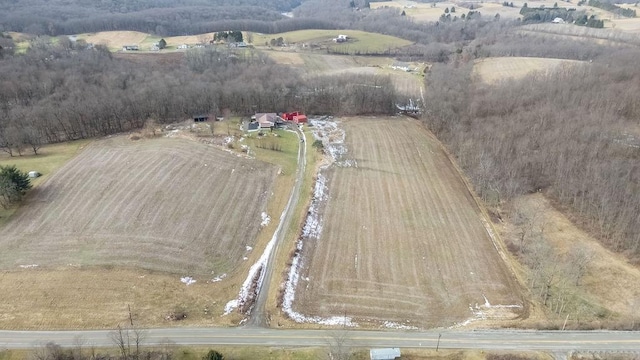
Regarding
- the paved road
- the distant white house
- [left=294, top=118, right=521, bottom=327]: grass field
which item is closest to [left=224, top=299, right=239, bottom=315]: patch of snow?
the paved road

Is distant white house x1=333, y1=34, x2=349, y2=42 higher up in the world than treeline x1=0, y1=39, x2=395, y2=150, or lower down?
higher up

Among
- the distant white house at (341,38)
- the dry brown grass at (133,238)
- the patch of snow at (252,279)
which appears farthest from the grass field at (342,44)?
the patch of snow at (252,279)

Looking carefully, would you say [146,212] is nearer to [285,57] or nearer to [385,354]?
[385,354]

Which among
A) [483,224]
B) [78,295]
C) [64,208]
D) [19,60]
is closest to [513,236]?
[483,224]

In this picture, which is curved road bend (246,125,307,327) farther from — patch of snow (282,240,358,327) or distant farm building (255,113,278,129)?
distant farm building (255,113,278,129)

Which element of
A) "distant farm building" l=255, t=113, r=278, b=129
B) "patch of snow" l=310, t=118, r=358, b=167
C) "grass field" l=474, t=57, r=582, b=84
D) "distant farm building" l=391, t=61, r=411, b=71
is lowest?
"patch of snow" l=310, t=118, r=358, b=167

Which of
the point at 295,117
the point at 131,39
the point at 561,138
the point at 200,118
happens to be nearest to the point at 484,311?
the point at 561,138

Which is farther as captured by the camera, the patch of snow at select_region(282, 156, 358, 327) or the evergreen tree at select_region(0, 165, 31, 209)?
the evergreen tree at select_region(0, 165, 31, 209)

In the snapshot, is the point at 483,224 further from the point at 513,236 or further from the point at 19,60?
the point at 19,60
